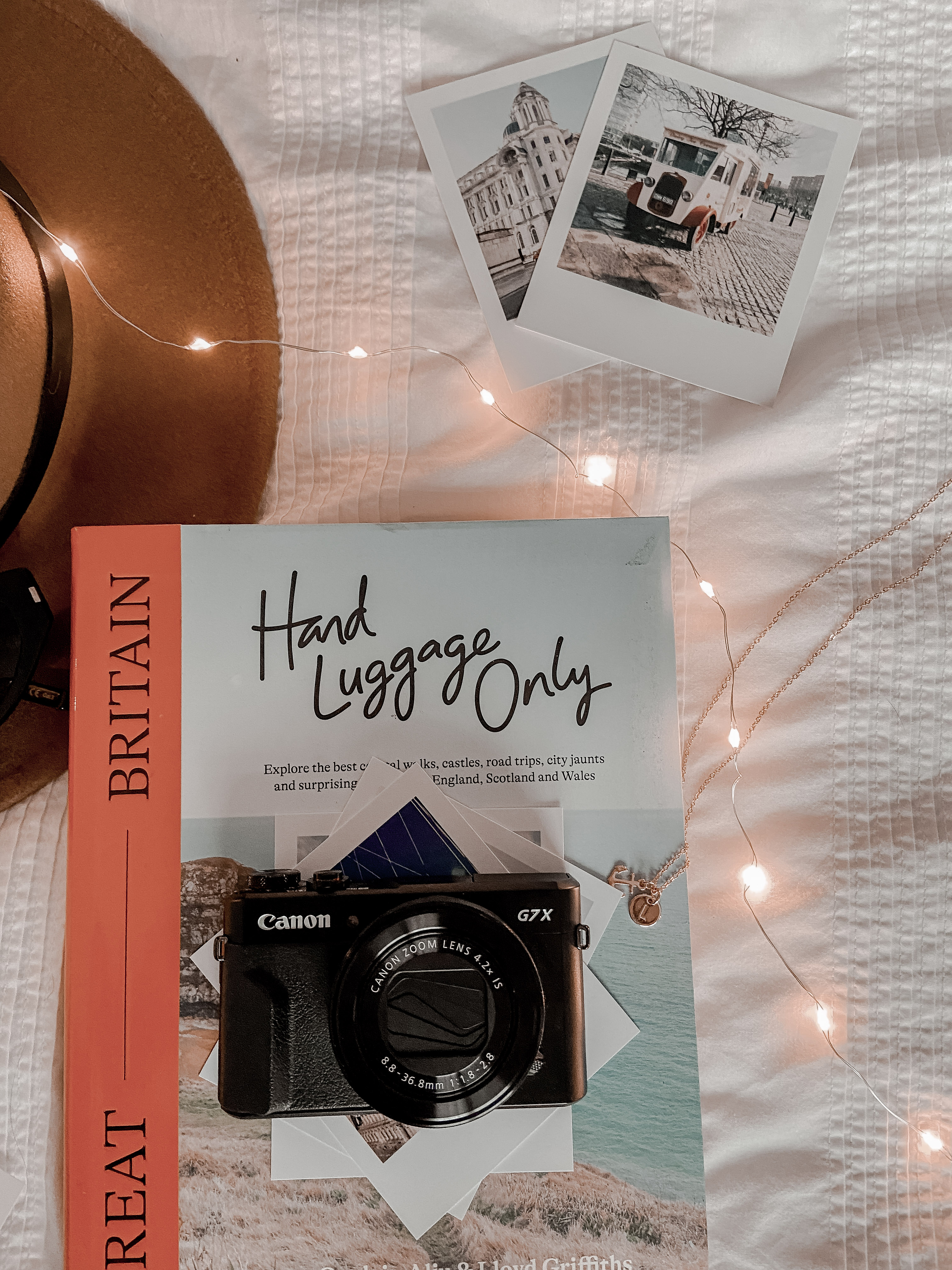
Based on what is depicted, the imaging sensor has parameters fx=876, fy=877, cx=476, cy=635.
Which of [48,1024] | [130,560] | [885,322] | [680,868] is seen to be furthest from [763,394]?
[48,1024]

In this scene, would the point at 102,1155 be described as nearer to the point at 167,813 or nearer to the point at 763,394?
the point at 167,813

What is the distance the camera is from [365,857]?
Result: 0.60m

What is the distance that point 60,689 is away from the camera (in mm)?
637

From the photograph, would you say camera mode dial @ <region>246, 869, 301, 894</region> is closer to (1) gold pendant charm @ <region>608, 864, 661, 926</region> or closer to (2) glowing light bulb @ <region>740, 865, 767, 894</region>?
(1) gold pendant charm @ <region>608, 864, 661, 926</region>

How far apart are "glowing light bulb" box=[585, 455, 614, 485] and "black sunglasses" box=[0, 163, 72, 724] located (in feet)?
1.32

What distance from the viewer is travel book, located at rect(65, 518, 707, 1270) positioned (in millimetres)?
591

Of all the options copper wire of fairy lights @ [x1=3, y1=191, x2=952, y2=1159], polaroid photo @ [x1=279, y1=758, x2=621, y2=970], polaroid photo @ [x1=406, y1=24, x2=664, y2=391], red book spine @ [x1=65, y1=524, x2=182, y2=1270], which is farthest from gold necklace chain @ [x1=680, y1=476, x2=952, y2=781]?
red book spine @ [x1=65, y1=524, x2=182, y2=1270]

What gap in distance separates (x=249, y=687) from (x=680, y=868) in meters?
0.33

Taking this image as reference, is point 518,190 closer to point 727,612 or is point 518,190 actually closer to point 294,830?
point 727,612

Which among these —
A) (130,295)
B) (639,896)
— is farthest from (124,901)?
(130,295)

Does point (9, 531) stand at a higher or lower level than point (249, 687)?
higher

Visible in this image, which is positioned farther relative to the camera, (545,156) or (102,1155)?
(545,156)

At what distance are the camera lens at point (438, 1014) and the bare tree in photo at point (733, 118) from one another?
2.06 feet

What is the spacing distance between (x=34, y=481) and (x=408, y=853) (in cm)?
39
